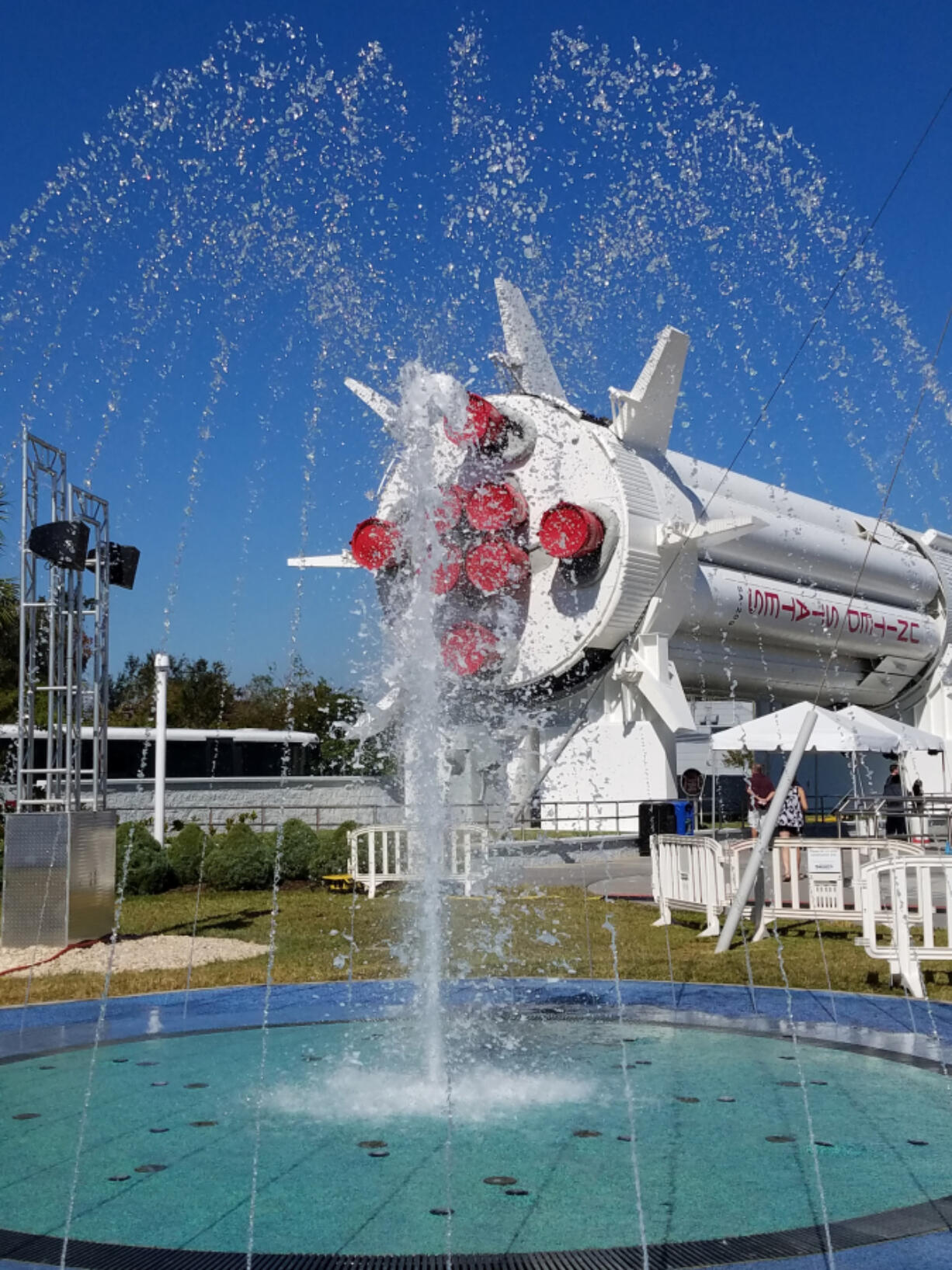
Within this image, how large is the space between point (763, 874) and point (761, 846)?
1517mm

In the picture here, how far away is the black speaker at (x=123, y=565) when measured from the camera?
1247 centimetres

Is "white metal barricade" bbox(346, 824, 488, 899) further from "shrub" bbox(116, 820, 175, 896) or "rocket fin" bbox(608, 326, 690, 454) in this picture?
"rocket fin" bbox(608, 326, 690, 454)

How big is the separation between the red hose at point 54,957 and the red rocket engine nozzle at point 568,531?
49.4ft

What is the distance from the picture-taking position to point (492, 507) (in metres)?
25.5

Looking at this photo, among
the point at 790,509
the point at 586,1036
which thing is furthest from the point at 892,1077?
the point at 790,509

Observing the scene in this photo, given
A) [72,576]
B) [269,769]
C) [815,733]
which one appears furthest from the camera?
[269,769]

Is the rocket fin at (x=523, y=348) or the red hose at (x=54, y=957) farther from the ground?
the rocket fin at (x=523, y=348)

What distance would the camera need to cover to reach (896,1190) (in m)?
4.34

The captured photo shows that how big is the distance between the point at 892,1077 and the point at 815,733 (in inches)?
586

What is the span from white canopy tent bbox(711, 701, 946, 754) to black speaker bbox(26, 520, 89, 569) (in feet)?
38.8

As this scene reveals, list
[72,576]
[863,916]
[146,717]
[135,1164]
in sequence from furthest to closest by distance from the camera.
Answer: [146,717] → [72,576] → [863,916] → [135,1164]

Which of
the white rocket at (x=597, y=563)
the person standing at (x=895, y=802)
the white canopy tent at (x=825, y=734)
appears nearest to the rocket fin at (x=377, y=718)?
the white rocket at (x=597, y=563)

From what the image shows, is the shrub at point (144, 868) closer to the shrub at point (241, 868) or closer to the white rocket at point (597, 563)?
the shrub at point (241, 868)

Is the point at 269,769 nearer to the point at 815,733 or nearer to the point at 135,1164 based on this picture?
the point at 815,733
